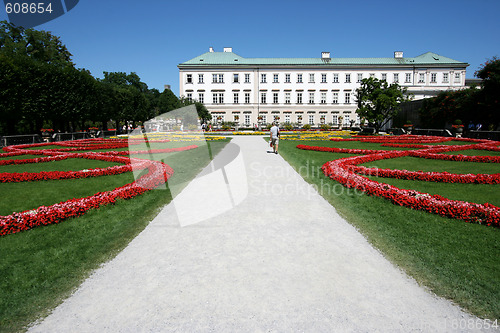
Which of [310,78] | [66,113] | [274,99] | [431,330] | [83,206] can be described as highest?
[310,78]

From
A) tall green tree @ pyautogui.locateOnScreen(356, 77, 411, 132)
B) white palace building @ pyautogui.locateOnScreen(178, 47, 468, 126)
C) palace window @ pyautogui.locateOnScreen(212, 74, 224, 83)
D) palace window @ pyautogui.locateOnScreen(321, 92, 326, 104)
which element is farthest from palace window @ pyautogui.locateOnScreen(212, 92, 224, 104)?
tall green tree @ pyautogui.locateOnScreen(356, 77, 411, 132)

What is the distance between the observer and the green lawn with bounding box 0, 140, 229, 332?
3039 mm

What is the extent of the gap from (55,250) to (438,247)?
5.61m

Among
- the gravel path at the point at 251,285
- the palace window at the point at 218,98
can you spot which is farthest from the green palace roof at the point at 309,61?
the gravel path at the point at 251,285

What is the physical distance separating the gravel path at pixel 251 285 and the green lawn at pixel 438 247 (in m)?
0.22

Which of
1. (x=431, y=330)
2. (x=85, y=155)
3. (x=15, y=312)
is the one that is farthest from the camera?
(x=85, y=155)

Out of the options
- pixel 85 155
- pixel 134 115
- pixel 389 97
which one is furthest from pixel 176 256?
pixel 134 115

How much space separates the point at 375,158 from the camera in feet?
43.9

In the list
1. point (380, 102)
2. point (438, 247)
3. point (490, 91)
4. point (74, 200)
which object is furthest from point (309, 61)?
point (438, 247)

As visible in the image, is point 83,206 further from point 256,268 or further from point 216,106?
point 216,106

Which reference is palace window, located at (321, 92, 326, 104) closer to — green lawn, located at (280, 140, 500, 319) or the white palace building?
the white palace building

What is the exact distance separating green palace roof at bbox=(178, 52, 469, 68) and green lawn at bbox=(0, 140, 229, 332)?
5762 cm

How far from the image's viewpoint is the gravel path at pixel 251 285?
272 cm

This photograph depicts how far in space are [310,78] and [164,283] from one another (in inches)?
2483
